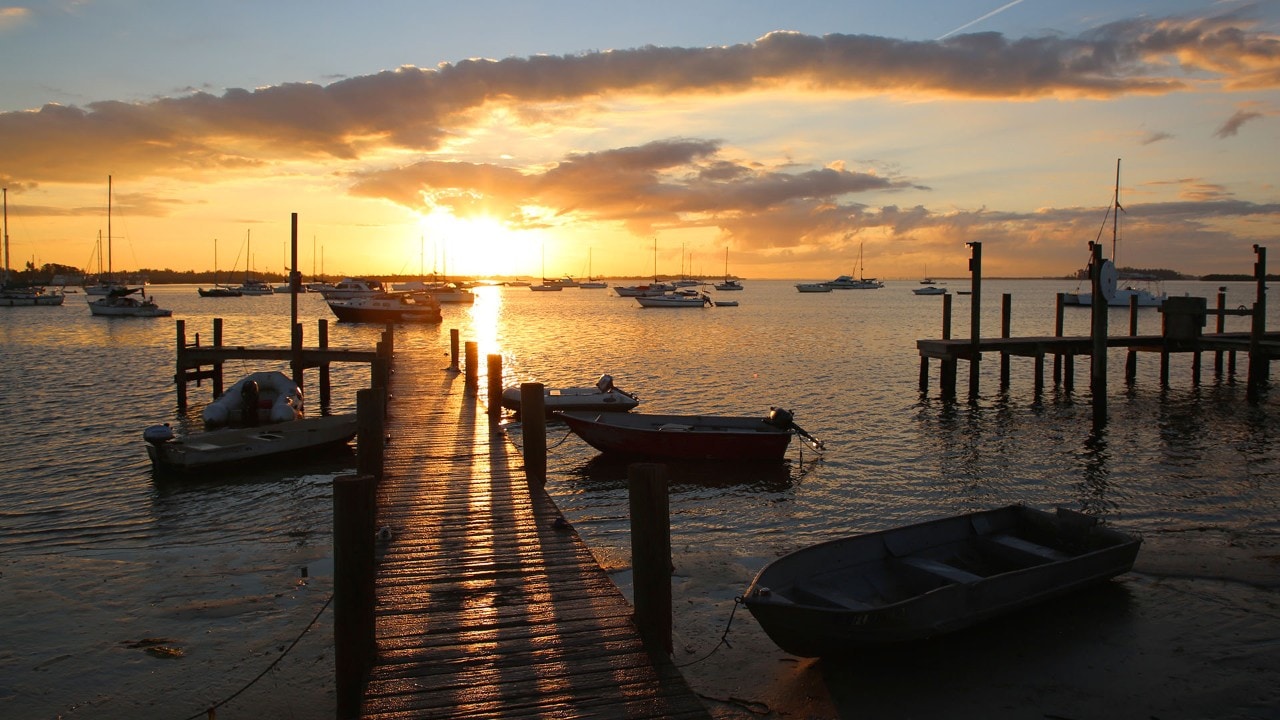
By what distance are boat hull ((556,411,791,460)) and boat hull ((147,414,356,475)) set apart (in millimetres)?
5175

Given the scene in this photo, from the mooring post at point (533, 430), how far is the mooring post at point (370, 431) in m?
1.96

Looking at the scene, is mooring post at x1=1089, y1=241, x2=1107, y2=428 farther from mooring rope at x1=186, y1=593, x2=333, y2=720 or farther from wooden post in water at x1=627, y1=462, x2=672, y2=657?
mooring rope at x1=186, y1=593, x2=333, y2=720

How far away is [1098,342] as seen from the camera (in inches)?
911

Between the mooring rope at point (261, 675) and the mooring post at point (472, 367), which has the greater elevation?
the mooring post at point (472, 367)

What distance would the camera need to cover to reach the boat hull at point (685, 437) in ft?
60.8

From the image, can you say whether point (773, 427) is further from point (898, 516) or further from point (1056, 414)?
point (1056, 414)

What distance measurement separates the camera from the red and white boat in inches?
730

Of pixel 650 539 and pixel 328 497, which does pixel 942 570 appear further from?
pixel 328 497

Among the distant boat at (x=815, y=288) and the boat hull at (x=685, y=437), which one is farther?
the distant boat at (x=815, y=288)

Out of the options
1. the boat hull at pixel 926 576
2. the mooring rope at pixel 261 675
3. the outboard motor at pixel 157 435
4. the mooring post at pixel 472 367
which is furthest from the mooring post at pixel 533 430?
the mooring post at pixel 472 367

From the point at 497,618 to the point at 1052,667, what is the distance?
5637 mm

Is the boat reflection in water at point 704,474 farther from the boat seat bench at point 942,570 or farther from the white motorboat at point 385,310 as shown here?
the white motorboat at point 385,310

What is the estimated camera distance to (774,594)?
820cm

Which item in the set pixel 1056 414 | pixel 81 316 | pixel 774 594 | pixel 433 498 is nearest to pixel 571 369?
pixel 1056 414
